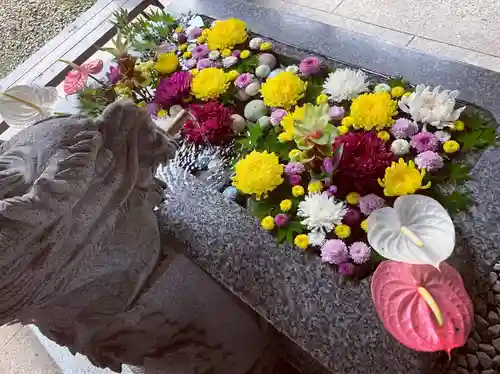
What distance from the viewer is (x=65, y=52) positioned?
2.50 meters

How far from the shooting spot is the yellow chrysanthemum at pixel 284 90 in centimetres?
129

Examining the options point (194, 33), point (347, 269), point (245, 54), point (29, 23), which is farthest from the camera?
point (29, 23)

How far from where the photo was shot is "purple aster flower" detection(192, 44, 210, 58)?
1495 millimetres

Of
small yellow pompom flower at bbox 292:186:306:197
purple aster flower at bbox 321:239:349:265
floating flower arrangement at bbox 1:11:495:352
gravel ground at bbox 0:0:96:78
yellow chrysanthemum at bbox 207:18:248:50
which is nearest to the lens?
floating flower arrangement at bbox 1:11:495:352

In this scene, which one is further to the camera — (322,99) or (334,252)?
(322,99)

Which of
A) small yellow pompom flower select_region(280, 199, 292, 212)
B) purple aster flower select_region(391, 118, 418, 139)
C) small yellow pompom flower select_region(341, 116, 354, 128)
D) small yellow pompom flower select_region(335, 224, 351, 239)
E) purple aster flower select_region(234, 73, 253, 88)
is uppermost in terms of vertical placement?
purple aster flower select_region(391, 118, 418, 139)

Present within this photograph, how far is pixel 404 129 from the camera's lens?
3.83 feet

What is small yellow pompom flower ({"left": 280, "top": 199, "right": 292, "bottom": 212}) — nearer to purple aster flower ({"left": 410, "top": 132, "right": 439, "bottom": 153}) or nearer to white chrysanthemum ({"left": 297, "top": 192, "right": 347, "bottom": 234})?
white chrysanthemum ({"left": 297, "top": 192, "right": 347, "bottom": 234})

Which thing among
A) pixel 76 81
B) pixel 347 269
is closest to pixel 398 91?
pixel 347 269

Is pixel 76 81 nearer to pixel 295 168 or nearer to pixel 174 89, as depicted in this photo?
pixel 174 89

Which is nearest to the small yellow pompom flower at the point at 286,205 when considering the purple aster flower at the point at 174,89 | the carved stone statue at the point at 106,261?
the carved stone statue at the point at 106,261

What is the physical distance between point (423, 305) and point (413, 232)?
0.11 m

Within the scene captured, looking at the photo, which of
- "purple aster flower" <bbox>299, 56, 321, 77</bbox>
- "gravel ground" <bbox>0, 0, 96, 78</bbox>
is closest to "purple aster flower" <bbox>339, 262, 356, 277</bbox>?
"purple aster flower" <bbox>299, 56, 321, 77</bbox>

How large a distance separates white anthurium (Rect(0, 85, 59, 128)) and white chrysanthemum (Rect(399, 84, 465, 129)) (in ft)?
2.55
